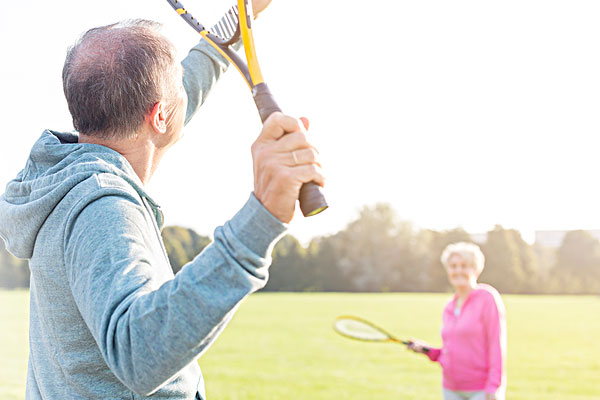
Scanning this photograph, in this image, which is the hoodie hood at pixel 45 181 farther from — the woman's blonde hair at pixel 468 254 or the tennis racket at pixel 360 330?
the tennis racket at pixel 360 330

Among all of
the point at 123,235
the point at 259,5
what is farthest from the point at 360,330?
the point at 123,235

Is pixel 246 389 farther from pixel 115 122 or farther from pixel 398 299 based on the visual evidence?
pixel 398 299

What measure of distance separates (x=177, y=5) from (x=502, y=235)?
39486 millimetres

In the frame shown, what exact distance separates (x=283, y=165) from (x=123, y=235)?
346 mm

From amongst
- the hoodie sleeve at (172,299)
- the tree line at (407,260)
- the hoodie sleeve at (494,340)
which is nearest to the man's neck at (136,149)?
the hoodie sleeve at (172,299)

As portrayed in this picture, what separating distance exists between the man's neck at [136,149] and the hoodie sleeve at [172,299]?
1.37 ft

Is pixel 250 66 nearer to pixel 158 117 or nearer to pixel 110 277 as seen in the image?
pixel 158 117

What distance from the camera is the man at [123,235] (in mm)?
1113

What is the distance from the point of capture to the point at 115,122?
4.99 ft

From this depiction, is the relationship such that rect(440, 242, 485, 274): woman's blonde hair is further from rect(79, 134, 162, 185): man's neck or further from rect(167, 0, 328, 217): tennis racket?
rect(79, 134, 162, 185): man's neck

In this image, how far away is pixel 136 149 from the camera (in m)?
1.57

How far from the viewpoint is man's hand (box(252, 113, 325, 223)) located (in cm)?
113

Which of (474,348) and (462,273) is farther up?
(462,273)

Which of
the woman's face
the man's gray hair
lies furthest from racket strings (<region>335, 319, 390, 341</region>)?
the man's gray hair
